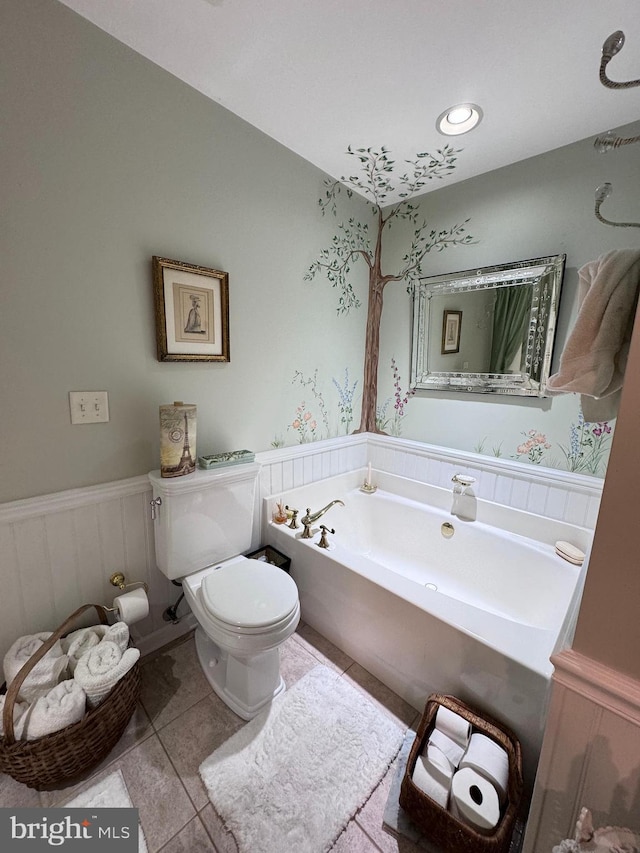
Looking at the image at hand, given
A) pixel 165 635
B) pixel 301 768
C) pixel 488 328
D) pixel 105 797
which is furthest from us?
pixel 488 328

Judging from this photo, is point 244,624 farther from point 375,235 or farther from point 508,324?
point 375,235

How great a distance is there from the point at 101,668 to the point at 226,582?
46 centimetres

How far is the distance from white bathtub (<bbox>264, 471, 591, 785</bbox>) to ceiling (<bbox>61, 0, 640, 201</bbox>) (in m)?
1.83

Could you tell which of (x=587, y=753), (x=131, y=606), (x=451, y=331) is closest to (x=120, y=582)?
(x=131, y=606)

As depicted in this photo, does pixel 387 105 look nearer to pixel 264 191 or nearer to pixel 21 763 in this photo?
pixel 264 191

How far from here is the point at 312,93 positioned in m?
1.40

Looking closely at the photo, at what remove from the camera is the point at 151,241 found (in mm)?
1393

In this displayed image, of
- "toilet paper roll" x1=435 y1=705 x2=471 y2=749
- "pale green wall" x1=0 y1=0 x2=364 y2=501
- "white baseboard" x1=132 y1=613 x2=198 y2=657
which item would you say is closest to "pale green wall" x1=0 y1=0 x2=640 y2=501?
"pale green wall" x1=0 y1=0 x2=364 y2=501

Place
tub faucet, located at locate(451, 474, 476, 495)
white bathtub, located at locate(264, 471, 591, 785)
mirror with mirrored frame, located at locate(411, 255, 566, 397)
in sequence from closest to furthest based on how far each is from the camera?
white bathtub, located at locate(264, 471, 591, 785)
mirror with mirrored frame, located at locate(411, 255, 566, 397)
tub faucet, located at locate(451, 474, 476, 495)

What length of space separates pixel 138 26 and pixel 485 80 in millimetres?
1242

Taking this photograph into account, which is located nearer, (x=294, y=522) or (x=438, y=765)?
(x=438, y=765)

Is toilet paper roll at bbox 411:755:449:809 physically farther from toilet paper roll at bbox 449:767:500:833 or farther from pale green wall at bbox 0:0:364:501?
pale green wall at bbox 0:0:364:501

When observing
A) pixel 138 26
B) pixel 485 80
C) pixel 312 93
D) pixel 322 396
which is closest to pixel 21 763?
pixel 322 396

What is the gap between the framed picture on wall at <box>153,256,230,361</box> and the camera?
1.43m
